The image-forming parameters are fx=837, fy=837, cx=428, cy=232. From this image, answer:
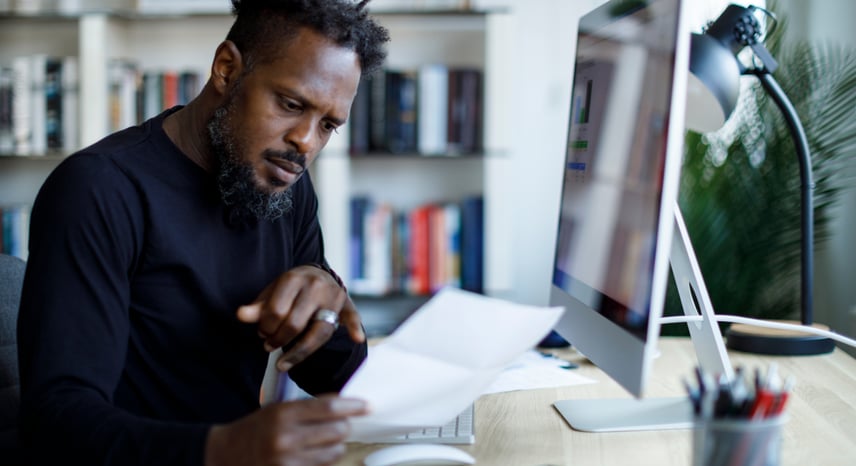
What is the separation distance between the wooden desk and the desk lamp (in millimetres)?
108

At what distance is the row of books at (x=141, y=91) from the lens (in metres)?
2.85

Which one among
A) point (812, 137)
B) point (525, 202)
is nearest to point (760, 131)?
point (812, 137)

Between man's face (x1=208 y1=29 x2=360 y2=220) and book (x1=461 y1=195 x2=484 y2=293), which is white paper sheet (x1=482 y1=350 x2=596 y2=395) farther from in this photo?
book (x1=461 y1=195 x2=484 y2=293)

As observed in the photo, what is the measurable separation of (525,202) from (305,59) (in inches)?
74.5

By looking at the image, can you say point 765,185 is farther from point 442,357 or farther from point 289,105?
point 442,357

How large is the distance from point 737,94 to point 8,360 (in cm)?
110

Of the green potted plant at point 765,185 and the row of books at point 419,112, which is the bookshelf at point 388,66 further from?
the green potted plant at point 765,185

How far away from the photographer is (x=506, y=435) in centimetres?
109

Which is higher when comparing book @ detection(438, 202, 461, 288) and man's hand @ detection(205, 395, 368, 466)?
man's hand @ detection(205, 395, 368, 466)

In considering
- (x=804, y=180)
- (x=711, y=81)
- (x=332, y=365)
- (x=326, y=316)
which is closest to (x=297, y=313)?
(x=326, y=316)

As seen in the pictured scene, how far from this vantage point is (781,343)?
62.4 inches

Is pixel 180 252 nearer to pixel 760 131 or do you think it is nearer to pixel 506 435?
pixel 506 435

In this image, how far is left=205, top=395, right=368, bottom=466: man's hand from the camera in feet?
2.44

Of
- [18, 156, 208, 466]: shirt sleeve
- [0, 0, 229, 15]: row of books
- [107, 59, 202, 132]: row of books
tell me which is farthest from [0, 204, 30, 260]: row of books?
[18, 156, 208, 466]: shirt sleeve
